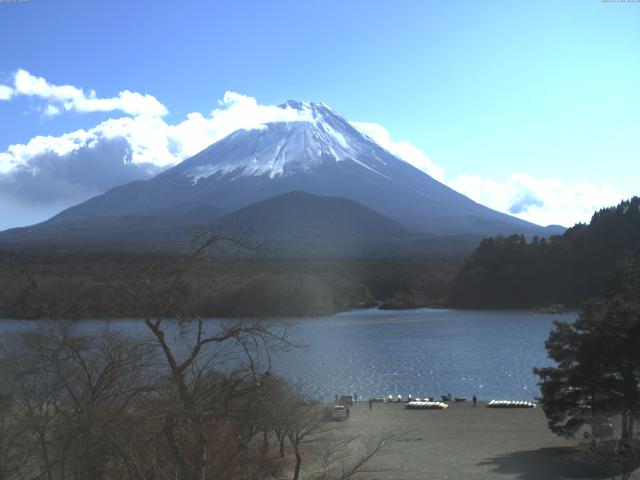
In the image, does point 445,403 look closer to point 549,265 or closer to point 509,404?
point 509,404

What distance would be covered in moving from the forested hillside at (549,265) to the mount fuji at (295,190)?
91.9 ft

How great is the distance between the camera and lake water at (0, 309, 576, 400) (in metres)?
18.6

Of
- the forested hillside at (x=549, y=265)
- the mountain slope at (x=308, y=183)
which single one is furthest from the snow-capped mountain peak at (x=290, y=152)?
the forested hillside at (x=549, y=265)

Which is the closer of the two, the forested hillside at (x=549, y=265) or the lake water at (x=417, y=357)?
the lake water at (x=417, y=357)

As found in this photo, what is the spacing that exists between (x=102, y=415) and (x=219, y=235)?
4.51 feet

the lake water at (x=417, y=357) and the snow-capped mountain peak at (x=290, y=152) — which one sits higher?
the snow-capped mountain peak at (x=290, y=152)

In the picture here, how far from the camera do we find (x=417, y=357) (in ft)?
80.7

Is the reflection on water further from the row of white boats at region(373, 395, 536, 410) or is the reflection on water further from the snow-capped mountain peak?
the snow-capped mountain peak

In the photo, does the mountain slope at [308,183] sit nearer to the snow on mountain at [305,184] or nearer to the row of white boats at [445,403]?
the snow on mountain at [305,184]

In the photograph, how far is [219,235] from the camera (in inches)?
130

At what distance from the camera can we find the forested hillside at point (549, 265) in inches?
1823

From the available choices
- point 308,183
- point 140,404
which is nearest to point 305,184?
point 308,183

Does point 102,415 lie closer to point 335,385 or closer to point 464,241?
point 335,385

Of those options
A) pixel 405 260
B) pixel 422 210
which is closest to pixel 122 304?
pixel 405 260
